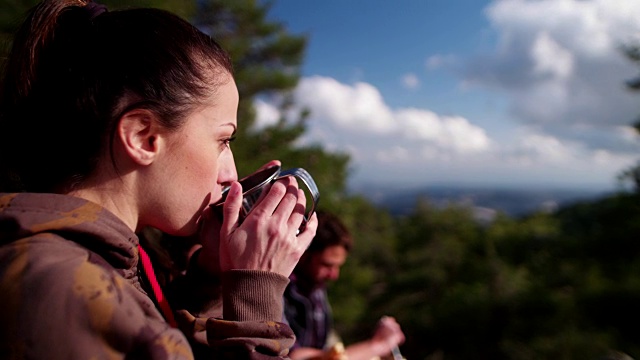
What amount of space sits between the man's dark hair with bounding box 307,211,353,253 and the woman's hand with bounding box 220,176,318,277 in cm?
194

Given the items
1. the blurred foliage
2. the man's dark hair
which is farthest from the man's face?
the blurred foliage

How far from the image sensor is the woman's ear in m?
0.82

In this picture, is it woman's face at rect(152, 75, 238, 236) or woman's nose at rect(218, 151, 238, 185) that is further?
woman's nose at rect(218, 151, 238, 185)

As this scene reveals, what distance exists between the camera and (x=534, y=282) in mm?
9688

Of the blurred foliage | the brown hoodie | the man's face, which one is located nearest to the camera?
the brown hoodie

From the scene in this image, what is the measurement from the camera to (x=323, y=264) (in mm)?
2889

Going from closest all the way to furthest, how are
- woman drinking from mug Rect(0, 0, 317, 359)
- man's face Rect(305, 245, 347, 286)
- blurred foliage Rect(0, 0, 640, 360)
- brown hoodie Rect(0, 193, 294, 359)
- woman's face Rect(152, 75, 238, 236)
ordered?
brown hoodie Rect(0, 193, 294, 359) → woman drinking from mug Rect(0, 0, 317, 359) → woman's face Rect(152, 75, 238, 236) → man's face Rect(305, 245, 347, 286) → blurred foliage Rect(0, 0, 640, 360)

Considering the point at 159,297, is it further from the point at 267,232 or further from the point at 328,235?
the point at 328,235

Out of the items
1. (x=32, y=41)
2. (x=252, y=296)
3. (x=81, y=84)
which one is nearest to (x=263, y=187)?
(x=252, y=296)

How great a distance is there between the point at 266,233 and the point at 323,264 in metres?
2.04

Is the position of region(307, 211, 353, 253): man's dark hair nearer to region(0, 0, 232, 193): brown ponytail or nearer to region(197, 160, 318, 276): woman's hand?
region(197, 160, 318, 276): woman's hand

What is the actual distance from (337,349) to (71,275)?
55.5 inches

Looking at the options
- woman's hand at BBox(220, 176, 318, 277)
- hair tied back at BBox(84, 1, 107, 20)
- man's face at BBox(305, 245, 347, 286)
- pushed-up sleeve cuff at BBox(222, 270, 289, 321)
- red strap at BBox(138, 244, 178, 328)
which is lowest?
man's face at BBox(305, 245, 347, 286)

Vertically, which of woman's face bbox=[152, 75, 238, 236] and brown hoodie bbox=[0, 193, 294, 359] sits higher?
woman's face bbox=[152, 75, 238, 236]
